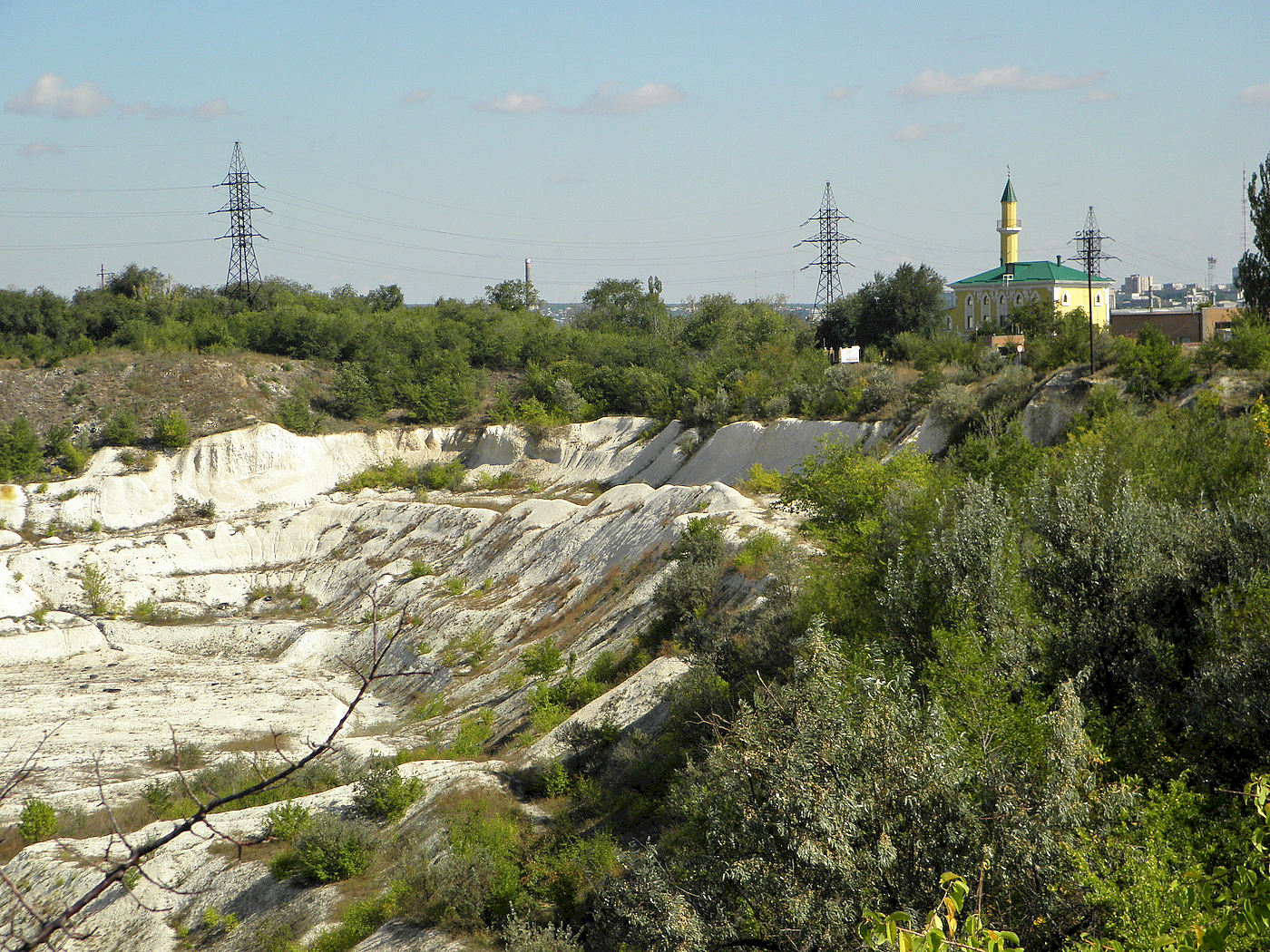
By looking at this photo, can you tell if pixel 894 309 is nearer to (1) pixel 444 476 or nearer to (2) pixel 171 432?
(1) pixel 444 476

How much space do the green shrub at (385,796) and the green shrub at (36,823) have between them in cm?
708

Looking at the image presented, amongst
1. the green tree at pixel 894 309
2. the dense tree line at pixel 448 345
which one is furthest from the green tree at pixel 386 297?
the green tree at pixel 894 309

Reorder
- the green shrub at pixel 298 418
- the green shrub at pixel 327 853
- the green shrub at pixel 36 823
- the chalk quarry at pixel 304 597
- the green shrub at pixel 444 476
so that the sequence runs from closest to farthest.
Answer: the green shrub at pixel 327 853
the green shrub at pixel 36 823
the chalk quarry at pixel 304 597
the green shrub at pixel 444 476
the green shrub at pixel 298 418

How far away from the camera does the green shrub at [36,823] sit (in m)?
21.0

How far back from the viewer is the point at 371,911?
16.6 metres

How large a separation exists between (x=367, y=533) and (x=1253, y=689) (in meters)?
41.8

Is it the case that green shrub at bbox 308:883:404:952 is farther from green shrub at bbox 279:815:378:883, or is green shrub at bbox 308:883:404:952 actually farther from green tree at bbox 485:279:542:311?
green tree at bbox 485:279:542:311

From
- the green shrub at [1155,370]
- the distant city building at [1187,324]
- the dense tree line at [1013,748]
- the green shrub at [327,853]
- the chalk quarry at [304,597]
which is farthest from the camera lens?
the distant city building at [1187,324]

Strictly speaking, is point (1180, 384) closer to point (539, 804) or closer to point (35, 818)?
point (539, 804)

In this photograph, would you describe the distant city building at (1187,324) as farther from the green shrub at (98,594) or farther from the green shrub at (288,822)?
the green shrub at (98,594)

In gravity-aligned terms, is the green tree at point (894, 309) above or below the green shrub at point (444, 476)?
above

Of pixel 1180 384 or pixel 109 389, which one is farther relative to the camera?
pixel 109 389

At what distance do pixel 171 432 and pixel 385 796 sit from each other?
40127 mm

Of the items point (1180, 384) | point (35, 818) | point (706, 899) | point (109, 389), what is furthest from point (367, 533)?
point (706, 899)
